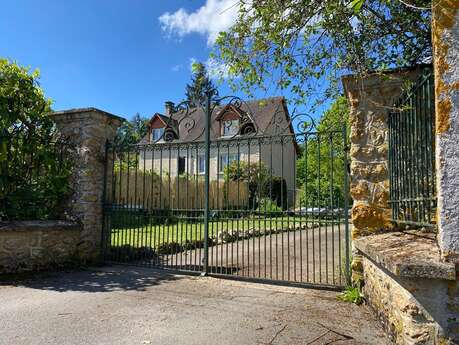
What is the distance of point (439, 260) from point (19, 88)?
6.86 metres

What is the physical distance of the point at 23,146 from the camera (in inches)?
257

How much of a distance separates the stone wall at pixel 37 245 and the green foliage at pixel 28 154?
465mm

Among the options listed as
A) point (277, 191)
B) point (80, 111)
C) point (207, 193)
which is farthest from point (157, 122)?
point (207, 193)

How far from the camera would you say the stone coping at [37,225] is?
5.89 meters

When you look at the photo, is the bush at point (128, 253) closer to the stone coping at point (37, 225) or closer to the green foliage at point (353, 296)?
the stone coping at point (37, 225)

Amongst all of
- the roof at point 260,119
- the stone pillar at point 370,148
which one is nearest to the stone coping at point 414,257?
the stone pillar at point 370,148

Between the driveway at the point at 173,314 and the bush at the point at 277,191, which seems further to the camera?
the bush at the point at 277,191

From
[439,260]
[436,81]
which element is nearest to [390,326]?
[439,260]

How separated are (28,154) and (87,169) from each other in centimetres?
105

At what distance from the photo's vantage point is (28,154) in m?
6.64

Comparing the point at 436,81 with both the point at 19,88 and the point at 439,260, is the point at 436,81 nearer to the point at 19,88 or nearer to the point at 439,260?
the point at 439,260

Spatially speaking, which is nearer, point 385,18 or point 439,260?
point 439,260

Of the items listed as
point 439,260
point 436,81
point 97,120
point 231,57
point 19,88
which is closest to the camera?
point 439,260

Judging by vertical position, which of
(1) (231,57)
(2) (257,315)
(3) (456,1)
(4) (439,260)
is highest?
(1) (231,57)
